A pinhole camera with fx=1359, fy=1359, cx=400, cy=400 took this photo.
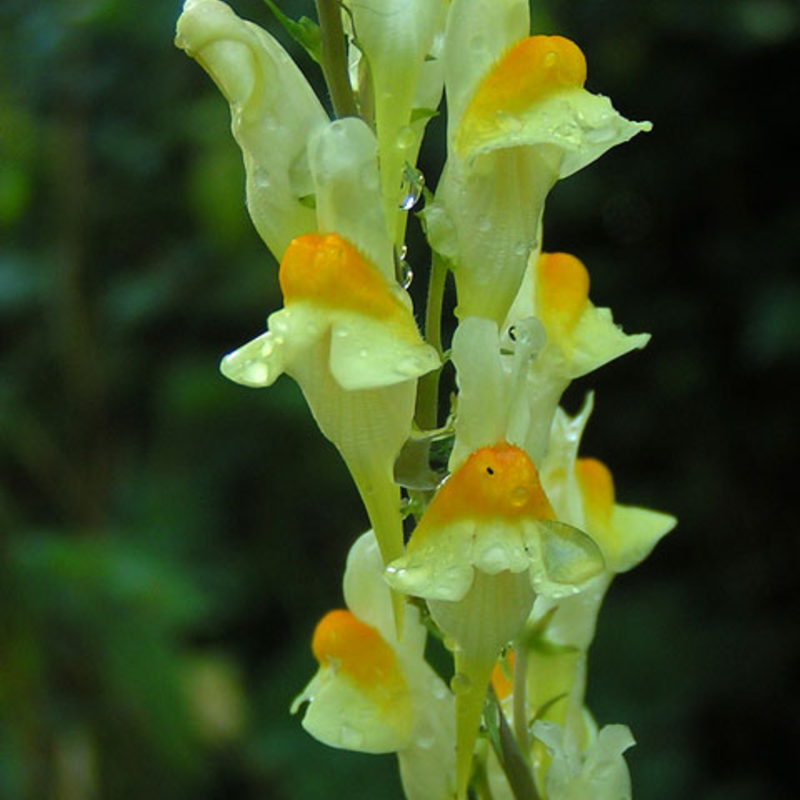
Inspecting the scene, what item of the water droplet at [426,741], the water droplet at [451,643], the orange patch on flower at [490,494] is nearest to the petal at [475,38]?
the orange patch on flower at [490,494]

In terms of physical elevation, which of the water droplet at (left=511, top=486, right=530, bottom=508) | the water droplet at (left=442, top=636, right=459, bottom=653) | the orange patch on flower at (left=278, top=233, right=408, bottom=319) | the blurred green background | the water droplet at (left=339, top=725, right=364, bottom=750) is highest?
the orange patch on flower at (left=278, top=233, right=408, bottom=319)

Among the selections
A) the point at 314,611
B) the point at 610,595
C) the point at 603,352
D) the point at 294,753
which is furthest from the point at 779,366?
the point at 603,352

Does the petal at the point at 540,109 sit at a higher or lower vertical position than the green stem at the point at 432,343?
higher

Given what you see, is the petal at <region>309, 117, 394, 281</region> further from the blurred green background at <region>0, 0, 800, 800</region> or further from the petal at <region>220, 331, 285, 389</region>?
the blurred green background at <region>0, 0, 800, 800</region>

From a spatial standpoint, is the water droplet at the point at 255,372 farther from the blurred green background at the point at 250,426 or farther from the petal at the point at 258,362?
the blurred green background at the point at 250,426

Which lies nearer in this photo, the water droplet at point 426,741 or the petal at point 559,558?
the petal at point 559,558

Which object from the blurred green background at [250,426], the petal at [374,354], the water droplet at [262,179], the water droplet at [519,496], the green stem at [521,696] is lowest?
the blurred green background at [250,426]

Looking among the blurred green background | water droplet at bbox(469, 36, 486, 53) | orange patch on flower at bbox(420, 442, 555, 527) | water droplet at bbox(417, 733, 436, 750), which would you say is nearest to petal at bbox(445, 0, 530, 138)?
water droplet at bbox(469, 36, 486, 53)

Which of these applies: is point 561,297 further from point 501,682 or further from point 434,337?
point 501,682

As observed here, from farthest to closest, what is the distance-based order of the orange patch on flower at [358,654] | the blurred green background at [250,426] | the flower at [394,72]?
the blurred green background at [250,426] < the orange patch on flower at [358,654] < the flower at [394,72]
